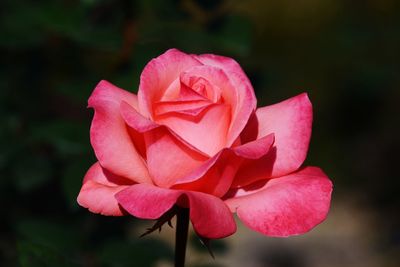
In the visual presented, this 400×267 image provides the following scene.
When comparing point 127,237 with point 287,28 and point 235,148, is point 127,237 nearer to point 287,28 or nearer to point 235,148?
point 235,148

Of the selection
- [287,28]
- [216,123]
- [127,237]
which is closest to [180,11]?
[127,237]

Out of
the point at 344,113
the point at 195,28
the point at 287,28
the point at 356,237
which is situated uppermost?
the point at 195,28

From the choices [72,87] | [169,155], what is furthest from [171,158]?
[72,87]

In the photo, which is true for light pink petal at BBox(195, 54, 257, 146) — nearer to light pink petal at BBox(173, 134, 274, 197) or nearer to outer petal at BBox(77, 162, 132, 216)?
light pink petal at BBox(173, 134, 274, 197)

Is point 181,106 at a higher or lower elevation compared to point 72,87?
higher

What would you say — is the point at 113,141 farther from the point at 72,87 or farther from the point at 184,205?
the point at 72,87

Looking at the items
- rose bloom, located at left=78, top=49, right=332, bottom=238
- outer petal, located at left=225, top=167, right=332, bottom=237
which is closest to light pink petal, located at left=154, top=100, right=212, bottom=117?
rose bloom, located at left=78, top=49, right=332, bottom=238
